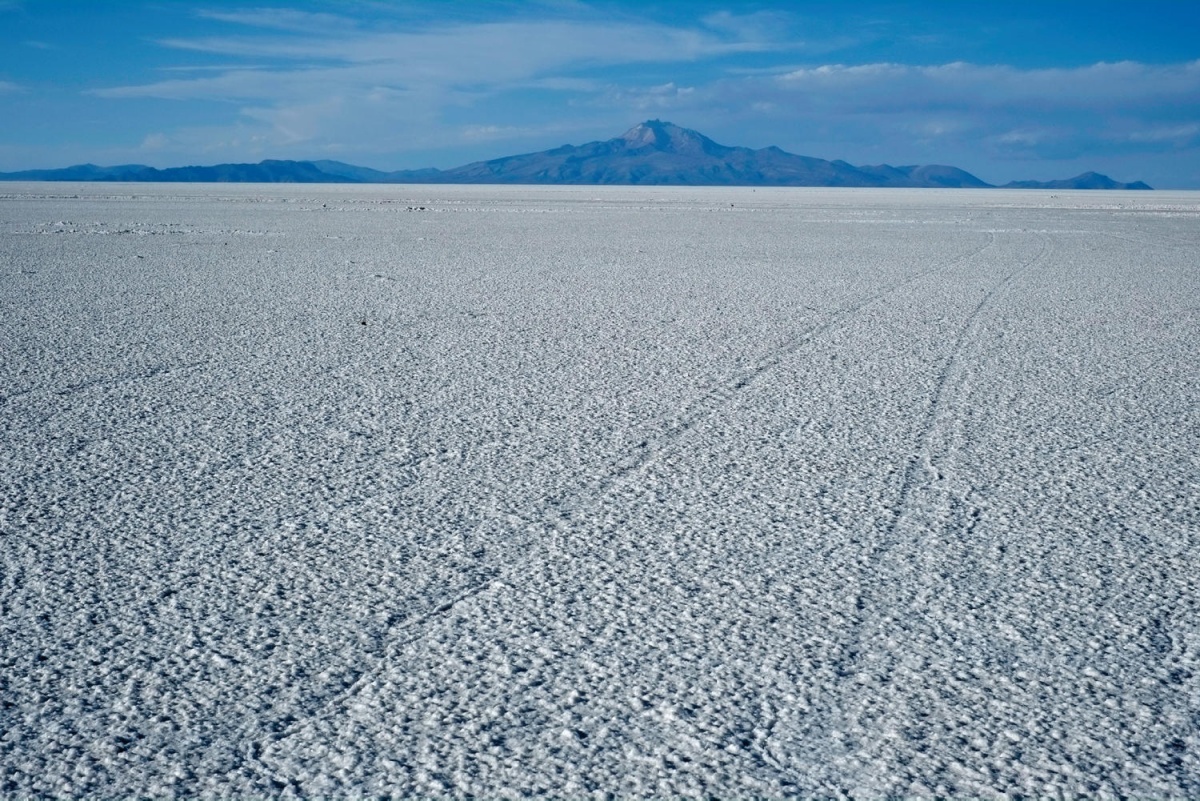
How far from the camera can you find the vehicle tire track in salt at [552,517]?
207cm

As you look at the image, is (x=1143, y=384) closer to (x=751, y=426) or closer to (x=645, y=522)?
(x=751, y=426)

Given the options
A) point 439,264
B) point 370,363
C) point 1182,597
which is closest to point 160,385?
point 370,363

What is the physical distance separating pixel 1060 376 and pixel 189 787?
4.83 m

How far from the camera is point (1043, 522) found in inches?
122

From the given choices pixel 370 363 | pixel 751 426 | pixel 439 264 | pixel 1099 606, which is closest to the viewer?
pixel 1099 606

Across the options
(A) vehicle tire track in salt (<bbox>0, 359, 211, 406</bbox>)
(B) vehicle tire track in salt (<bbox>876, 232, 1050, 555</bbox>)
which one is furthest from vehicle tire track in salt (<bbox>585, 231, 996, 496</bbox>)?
(A) vehicle tire track in salt (<bbox>0, 359, 211, 406</bbox>)

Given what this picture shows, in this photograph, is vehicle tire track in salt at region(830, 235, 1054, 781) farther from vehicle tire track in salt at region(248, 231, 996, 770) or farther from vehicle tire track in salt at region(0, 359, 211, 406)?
vehicle tire track in salt at region(0, 359, 211, 406)

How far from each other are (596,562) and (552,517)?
0.39 m

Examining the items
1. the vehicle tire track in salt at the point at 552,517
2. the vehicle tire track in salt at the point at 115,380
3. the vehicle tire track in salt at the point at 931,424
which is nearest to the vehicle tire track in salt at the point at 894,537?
the vehicle tire track in salt at the point at 931,424

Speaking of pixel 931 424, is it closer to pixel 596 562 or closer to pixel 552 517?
pixel 552 517

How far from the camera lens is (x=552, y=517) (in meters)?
3.08

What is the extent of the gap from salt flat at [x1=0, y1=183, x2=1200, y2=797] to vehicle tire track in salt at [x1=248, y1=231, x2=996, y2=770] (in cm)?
1

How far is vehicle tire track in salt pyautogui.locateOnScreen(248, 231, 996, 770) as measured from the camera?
6.79 ft

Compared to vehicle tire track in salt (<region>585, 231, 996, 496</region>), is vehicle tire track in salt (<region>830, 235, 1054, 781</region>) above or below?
below
